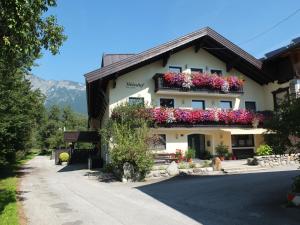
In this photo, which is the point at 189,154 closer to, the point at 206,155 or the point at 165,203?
the point at 206,155

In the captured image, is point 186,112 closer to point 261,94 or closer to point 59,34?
point 261,94

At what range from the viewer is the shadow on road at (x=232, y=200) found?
10164mm

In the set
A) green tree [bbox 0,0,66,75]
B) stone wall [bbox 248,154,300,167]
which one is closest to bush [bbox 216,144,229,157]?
stone wall [bbox 248,154,300,167]

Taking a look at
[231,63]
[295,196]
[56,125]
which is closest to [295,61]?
[231,63]

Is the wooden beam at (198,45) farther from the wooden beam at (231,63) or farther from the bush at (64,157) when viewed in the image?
the bush at (64,157)

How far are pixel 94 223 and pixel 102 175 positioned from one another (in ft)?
42.3

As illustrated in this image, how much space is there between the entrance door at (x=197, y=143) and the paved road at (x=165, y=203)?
1110 cm

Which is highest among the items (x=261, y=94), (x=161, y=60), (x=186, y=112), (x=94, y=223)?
(x=161, y=60)

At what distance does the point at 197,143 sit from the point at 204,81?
5.27m

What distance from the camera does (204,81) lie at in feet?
93.0

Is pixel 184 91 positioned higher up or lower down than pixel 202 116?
higher up

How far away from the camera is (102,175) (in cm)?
2309

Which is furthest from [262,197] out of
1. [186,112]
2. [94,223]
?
[186,112]

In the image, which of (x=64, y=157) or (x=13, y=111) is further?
(x=64, y=157)
